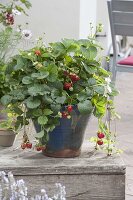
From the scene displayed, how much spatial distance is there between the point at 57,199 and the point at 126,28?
337 centimetres

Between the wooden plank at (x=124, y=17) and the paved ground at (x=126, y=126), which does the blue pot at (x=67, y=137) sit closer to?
the paved ground at (x=126, y=126)

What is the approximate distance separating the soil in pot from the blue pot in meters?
0.20

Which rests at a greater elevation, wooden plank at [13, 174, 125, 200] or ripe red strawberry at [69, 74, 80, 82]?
ripe red strawberry at [69, 74, 80, 82]

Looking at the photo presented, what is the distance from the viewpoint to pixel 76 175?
7.63 ft

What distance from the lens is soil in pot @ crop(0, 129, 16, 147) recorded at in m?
2.60

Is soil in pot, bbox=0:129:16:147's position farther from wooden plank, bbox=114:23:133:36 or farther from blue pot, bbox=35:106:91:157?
wooden plank, bbox=114:23:133:36

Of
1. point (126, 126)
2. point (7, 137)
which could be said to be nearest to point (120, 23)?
point (126, 126)

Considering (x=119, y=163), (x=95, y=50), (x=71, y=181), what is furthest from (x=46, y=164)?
(x=95, y=50)

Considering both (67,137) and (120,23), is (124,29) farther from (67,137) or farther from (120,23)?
(67,137)

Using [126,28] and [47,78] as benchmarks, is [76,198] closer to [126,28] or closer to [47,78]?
[47,78]

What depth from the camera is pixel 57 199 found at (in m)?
1.76

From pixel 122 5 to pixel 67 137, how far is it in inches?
103

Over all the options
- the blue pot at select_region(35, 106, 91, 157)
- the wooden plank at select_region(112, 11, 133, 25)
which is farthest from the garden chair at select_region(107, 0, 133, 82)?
the blue pot at select_region(35, 106, 91, 157)

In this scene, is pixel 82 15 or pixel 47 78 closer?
pixel 47 78
